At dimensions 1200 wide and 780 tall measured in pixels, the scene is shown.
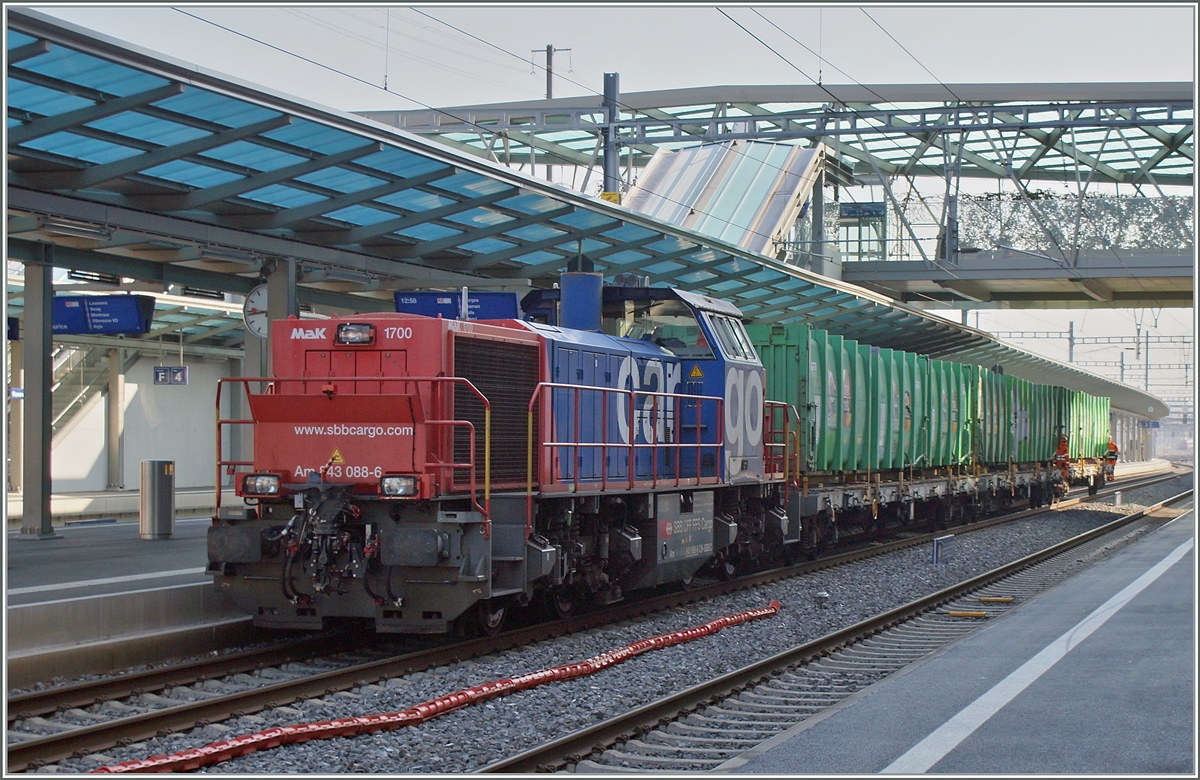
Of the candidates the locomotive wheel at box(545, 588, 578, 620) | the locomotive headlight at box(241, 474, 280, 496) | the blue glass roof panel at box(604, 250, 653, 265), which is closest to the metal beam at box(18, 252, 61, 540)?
the locomotive headlight at box(241, 474, 280, 496)

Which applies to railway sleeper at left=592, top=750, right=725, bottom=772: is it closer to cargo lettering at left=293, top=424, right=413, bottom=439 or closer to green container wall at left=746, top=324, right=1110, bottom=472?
cargo lettering at left=293, top=424, right=413, bottom=439

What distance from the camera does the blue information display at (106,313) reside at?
1555cm

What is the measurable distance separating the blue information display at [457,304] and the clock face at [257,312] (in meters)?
1.59

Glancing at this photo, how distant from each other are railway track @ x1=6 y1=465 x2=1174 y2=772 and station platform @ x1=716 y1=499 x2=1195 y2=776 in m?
3.50

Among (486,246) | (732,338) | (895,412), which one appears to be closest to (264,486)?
(732,338)

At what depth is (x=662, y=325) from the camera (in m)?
13.9

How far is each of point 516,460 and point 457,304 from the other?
12.5ft

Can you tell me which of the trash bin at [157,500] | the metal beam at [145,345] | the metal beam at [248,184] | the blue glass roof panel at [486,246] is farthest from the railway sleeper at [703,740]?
the metal beam at [145,345]

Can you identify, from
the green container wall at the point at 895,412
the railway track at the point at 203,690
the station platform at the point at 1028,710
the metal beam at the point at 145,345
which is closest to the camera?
the station platform at the point at 1028,710

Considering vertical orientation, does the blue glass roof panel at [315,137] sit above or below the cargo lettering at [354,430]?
above

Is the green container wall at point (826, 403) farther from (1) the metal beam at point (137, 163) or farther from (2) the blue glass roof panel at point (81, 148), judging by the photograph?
(2) the blue glass roof panel at point (81, 148)

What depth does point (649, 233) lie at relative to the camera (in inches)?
649

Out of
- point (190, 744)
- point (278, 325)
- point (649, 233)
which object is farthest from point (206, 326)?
point (190, 744)

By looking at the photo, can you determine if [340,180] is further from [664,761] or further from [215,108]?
[664,761]
